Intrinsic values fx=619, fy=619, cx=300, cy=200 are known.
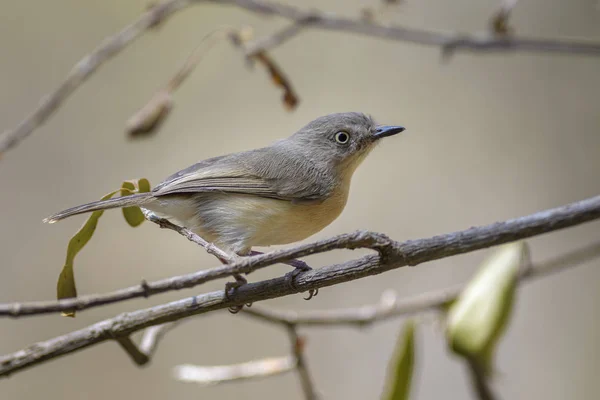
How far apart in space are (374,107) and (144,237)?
1.85 m

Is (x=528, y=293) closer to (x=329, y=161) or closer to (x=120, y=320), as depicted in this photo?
(x=329, y=161)

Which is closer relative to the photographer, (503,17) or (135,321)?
(135,321)

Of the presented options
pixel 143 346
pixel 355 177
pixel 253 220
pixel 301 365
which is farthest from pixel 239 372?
pixel 355 177

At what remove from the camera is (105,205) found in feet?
5.71

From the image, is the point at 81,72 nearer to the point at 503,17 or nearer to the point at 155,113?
the point at 155,113

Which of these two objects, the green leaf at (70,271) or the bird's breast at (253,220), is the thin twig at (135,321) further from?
the bird's breast at (253,220)

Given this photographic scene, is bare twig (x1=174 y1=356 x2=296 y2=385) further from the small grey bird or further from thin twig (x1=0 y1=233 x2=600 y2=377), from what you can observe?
thin twig (x1=0 y1=233 x2=600 y2=377)

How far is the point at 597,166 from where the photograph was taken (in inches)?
165

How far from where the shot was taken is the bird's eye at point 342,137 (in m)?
2.41

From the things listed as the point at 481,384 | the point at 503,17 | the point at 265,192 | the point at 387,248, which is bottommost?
the point at 481,384

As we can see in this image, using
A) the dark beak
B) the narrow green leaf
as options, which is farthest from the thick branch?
the dark beak

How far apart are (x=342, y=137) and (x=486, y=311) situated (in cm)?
95

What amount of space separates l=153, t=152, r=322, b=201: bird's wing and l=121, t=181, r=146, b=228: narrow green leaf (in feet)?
0.58

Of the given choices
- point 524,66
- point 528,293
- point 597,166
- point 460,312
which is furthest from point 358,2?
point 460,312
